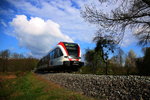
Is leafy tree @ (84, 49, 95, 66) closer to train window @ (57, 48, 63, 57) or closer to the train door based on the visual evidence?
the train door

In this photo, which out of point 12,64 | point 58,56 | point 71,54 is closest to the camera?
point 71,54

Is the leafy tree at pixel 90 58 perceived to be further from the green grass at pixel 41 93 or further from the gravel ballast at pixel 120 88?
the gravel ballast at pixel 120 88

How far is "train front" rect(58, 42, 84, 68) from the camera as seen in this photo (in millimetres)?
14906

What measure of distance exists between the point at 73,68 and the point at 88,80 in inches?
340

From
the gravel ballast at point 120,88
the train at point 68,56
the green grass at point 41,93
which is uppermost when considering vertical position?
the train at point 68,56

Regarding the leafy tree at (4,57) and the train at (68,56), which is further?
the leafy tree at (4,57)

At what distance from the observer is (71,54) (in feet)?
50.8

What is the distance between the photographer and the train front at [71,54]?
1491 centimetres

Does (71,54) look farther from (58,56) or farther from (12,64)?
(12,64)

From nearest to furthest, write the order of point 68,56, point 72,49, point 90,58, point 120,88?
point 120,88 → point 68,56 → point 72,49 → point 90,58

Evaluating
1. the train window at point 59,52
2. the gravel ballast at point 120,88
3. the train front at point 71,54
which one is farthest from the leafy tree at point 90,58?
the gravel ballast at point 120,88

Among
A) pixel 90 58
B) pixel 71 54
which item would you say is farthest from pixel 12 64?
pixel 71 54

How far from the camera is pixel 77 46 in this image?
16.4 meters

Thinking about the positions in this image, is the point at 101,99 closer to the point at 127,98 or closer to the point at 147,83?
the point at 127,98
